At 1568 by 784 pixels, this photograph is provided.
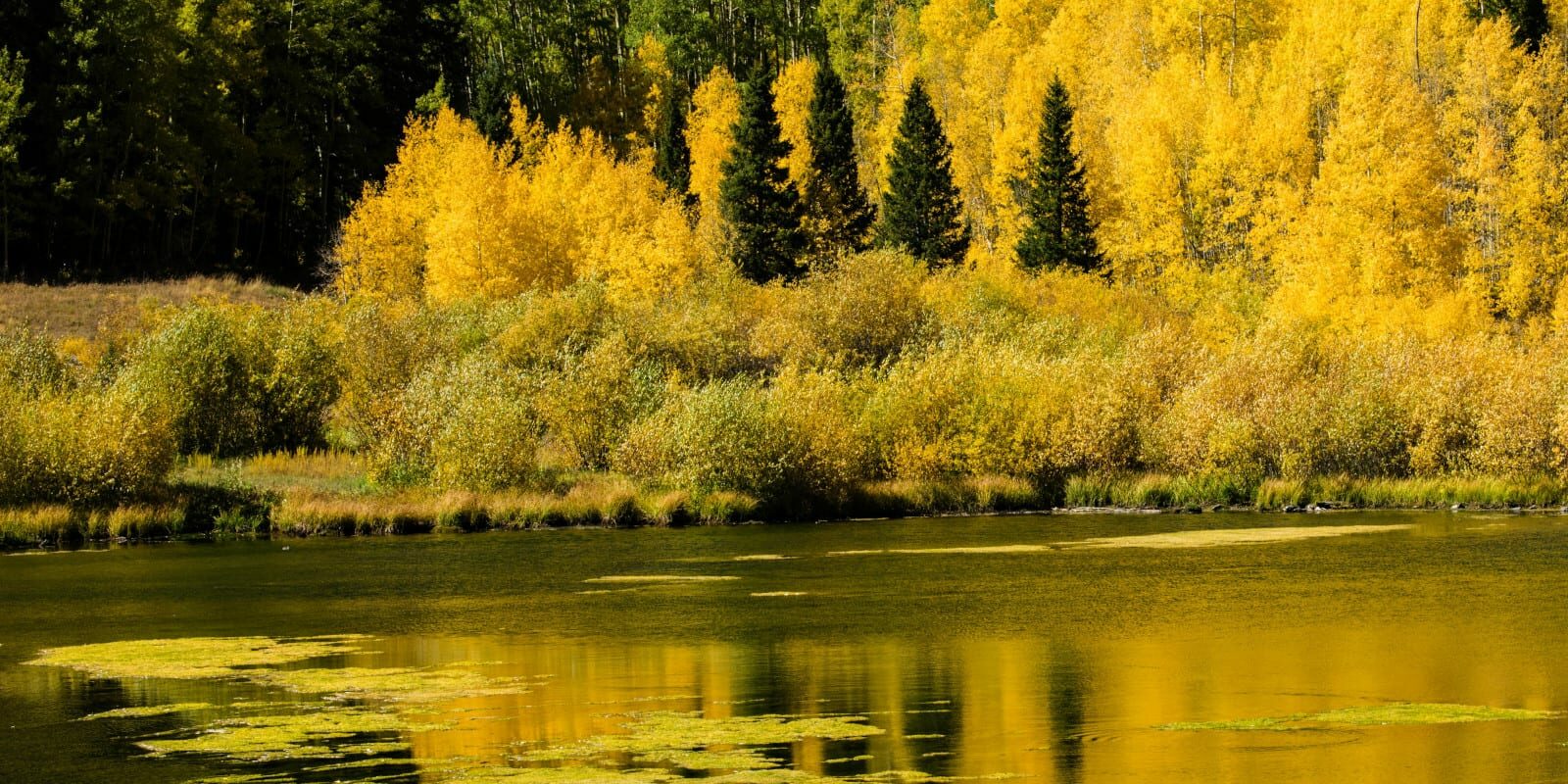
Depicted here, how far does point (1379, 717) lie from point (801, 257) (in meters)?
67.2

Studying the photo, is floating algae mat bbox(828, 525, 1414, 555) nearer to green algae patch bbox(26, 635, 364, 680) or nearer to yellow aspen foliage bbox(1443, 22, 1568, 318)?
green algae patch bbox(26, 635, 364, 680)

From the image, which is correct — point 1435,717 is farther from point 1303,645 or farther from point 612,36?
point 612,36

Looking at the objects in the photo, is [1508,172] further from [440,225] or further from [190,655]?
[190,655]

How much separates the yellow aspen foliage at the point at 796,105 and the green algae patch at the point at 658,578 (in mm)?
59231

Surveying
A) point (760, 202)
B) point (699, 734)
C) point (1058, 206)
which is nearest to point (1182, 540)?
Result: point (699, 734)

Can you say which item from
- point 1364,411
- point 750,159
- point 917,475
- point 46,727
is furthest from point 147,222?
point 46,727

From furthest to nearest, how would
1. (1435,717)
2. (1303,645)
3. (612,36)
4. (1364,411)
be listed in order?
(612,36), (1364,411), (1303,645), (1435,717)

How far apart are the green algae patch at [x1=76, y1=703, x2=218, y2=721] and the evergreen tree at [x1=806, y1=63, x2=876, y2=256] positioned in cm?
6522

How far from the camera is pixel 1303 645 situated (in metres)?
26.0

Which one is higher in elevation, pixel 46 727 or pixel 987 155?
pixel 987 155

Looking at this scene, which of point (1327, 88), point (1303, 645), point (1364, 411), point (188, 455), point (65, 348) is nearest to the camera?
point (1303, 645)

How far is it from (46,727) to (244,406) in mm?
41472

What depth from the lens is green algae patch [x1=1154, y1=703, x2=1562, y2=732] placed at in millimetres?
19891

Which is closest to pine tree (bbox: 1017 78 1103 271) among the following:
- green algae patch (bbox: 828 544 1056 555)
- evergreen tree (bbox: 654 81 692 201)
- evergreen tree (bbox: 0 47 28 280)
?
evergreen tree (bbox: 654 81 692 201)
